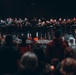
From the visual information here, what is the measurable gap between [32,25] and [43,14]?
10835mm

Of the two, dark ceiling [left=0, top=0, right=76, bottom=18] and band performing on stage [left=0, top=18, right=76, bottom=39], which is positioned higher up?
dark ceiling [left=0, top=0, right=76, bottom=18]

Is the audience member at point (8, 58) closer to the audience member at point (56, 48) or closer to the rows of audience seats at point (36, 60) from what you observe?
the rows of audience seats at point (36, 60)

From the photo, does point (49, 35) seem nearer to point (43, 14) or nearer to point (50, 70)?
point (43, 14)

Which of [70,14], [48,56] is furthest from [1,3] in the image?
[48,56]

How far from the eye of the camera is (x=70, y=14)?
26.9 meters

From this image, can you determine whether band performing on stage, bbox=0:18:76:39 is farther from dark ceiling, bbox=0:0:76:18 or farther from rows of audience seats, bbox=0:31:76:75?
rows of audience seats, bbox=0:31:76:75

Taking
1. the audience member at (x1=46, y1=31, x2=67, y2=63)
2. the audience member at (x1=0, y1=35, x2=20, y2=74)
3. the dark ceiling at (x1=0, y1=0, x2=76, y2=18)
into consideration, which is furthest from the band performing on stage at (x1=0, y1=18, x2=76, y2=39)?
the audience member at (x1=0, y1=35, x2=20, y2=74)

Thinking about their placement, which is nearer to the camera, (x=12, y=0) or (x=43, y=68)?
(x=43, y=68)

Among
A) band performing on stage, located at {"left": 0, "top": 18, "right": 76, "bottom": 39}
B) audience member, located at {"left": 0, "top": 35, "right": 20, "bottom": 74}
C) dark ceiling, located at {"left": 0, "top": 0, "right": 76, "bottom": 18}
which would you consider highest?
dark ceiling, located at {"left": 0, "top": 0, "right": 76, "bottom": 18}

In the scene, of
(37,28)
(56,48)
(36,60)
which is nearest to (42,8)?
(37,28)

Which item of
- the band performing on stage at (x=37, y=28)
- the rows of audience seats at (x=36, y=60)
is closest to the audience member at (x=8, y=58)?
the rows of audience seats at (x=36, y=60)

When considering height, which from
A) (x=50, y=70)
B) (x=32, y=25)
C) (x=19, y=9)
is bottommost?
(x=50, y=70)

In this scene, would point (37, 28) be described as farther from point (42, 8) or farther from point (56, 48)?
point (56, 48)

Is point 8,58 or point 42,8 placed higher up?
point 42,8
